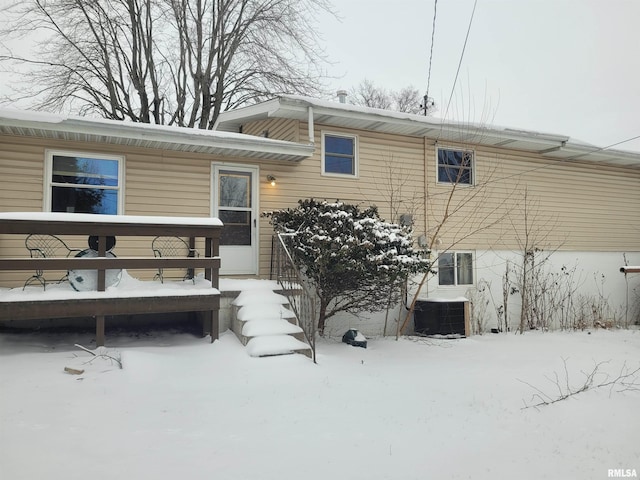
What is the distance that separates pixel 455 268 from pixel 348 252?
4417mm

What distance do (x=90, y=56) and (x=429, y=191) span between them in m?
12.6

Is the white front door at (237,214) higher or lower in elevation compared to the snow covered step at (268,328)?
higher

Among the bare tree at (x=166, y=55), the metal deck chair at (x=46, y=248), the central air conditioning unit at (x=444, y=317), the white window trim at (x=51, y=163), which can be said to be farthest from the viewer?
the bare tree at (x=166, y=55)

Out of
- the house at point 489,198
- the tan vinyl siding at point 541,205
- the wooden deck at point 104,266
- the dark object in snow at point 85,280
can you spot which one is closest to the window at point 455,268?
the house at point 489,198

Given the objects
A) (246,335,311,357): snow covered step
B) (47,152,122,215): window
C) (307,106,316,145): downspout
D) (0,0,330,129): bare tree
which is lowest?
(246,335,311,357): snow covered step

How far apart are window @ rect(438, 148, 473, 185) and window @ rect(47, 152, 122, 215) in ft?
21.9

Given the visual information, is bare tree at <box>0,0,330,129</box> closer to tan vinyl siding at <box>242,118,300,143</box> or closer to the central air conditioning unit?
tan vinyl siding at <box>242,118,300,143</box>

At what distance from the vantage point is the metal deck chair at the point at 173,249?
25.0 ft

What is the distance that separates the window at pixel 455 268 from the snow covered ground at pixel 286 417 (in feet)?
12.9

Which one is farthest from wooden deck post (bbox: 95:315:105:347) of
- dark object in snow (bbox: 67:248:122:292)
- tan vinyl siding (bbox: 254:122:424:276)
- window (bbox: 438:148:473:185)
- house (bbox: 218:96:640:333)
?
window (bbox: 438:148:473:185)

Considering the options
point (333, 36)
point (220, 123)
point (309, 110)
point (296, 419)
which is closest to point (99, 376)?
point (296, 419)

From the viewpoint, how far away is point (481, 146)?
34.9 ft

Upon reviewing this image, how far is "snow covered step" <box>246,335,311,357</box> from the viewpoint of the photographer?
18.6ft

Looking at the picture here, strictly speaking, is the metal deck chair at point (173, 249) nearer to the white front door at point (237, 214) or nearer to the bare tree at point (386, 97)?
the white front door at point (237, 214)
